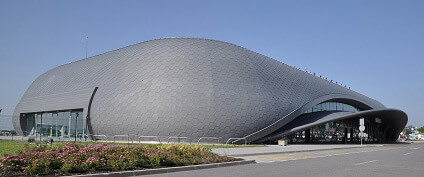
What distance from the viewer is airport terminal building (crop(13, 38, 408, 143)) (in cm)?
3897

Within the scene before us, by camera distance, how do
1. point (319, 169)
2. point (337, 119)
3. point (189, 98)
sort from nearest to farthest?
point (319, 169), point (189, 98), point (337, 119)

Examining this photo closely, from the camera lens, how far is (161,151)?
15.4 meters

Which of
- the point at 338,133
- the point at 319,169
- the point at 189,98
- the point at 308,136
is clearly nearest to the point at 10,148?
the point at 319,169

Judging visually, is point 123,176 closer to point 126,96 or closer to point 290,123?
point 126,96

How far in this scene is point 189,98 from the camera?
39312 millimetres

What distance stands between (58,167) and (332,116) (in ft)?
134

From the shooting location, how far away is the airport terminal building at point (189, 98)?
38969mm

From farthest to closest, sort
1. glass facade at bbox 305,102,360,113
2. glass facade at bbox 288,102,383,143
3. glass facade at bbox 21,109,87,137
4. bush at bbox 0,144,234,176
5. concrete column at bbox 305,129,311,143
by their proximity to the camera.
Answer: glass facade at bbox 305,102,360,113 → glass facade at bbox 288,102,383,143 → concrete column at bbox 305,129,311,143 → glass facade at bbox 21,109,87,137 → bush at bbox 0,144,234,176

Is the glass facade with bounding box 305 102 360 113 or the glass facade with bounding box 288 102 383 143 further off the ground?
the glass facade with bounding box 305 102 360 113

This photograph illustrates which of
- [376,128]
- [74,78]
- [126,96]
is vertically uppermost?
[74,78]

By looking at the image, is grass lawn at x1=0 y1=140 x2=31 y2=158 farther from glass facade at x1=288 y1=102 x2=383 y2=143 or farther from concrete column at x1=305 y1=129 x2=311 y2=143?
concrete column at x1=305 y1=129 x2=311 y2=143

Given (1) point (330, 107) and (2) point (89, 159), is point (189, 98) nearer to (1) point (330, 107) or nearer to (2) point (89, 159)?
(2) point (89, 159)

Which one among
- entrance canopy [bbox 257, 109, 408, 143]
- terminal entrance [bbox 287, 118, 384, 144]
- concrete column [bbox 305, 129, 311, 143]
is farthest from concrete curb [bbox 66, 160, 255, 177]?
concrete column [bbox 305, 129, 311, 143]

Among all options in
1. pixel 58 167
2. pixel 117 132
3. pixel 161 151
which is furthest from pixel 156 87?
pixel 58 167
